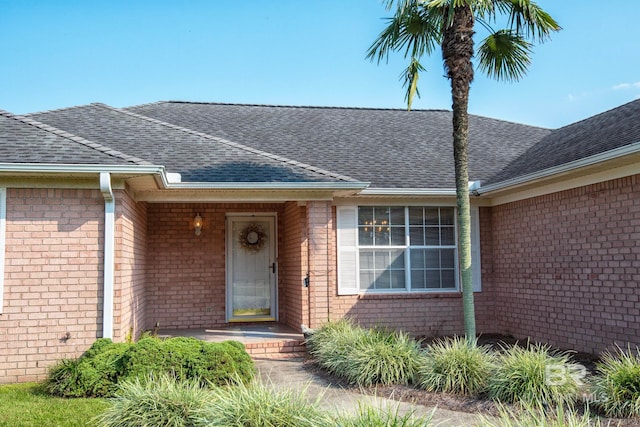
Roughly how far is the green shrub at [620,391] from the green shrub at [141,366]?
3.93m

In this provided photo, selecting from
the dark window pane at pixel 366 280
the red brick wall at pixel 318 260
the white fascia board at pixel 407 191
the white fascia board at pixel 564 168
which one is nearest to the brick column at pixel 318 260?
the red brick wall at pixel 318 260

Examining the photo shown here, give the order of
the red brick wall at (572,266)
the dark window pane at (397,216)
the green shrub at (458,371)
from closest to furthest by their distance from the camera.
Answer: the green shrub at (458,371) → the red brick wall at (572,266) → the dark window pane at (397,216)

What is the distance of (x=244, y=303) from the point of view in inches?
474

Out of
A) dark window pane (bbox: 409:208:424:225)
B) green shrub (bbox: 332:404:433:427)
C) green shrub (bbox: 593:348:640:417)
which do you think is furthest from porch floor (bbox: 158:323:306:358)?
green shrub (bbox: 332:404:433:427)

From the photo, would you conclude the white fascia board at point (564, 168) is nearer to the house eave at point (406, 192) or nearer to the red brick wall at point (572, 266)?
the red brick wall at point (572, 266)

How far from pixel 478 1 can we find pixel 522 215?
14.7 ft

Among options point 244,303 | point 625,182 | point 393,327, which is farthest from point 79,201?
point 625,182

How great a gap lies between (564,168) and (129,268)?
685 cm

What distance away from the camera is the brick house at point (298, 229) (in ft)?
25.1

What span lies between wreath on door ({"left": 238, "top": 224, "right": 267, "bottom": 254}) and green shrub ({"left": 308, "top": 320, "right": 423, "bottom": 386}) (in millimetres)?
4216

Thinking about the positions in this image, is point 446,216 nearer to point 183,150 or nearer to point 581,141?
point 581,141

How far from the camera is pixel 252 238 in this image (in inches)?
477

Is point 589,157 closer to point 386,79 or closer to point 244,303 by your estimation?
point 386,79

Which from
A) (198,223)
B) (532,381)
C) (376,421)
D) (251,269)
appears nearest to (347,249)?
(251,269)
